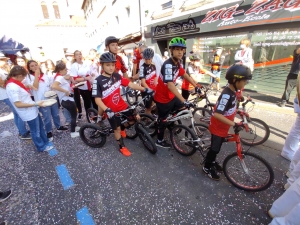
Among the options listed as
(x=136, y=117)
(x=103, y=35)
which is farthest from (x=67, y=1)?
(x=136, y=117)

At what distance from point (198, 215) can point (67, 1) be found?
154 ft

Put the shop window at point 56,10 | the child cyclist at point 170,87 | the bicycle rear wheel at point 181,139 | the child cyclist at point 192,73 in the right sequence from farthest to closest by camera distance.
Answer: the shop window at point 56,10 → the child cyclist at point 192,73 → the bicycle rear wheel at point 181,139 → the child cyclist at point 170,87

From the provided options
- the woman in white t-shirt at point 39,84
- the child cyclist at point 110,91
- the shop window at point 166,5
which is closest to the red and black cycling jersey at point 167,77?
the child cyclist at point 110,91

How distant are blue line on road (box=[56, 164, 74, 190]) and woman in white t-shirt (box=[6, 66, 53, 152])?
2.97 feet

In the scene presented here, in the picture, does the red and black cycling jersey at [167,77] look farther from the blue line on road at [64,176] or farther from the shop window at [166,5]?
the shop window at [166,5]

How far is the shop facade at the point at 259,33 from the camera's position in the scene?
589 cm

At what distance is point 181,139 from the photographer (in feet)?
10.7

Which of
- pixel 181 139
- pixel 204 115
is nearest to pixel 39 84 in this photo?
pixel 181 139

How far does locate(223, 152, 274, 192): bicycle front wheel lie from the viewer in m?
2.23

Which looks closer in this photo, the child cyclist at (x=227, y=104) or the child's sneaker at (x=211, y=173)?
the child cyclist at (x=227, y=104)

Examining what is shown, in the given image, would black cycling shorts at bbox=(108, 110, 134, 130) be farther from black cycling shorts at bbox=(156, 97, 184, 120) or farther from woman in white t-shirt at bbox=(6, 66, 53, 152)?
woman in white t-shirt at bbox=(6, 66, 53, 152)

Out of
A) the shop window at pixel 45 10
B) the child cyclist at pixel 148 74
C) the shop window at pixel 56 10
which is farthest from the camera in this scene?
the shop window at pixel 56 10

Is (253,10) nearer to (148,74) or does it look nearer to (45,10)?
(148,74)

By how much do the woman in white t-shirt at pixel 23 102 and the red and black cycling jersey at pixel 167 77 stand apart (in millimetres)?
2379
